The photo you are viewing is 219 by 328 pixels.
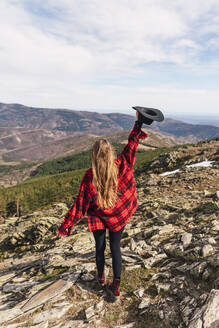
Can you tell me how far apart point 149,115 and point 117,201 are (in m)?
2.26

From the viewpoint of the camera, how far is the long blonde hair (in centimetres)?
472

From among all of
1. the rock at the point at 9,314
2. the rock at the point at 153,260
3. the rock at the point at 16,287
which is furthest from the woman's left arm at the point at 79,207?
the rock at the point at 16,287

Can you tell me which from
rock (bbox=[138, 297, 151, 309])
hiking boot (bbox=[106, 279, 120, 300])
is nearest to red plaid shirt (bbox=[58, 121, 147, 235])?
hiking boot (bbox=[106, 279, 120, 300])

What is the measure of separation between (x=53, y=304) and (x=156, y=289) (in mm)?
2914

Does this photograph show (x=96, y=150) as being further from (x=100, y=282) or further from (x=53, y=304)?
(x=53, y=304)

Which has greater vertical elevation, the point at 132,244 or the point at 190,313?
the point at 190,313

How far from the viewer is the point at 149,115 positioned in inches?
190

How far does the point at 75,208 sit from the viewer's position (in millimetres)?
5340

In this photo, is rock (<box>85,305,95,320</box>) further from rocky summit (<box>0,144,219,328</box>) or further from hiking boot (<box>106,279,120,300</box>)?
hiking boot (<box>106,279,120,300</box>)

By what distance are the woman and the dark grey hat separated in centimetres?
18

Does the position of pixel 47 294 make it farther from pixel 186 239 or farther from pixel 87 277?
pixel 186 239

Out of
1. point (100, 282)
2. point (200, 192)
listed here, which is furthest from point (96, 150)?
point (200, 192)

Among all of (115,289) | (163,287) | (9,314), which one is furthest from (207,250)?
(9,314)

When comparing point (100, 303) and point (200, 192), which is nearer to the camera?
point (100, 303)
